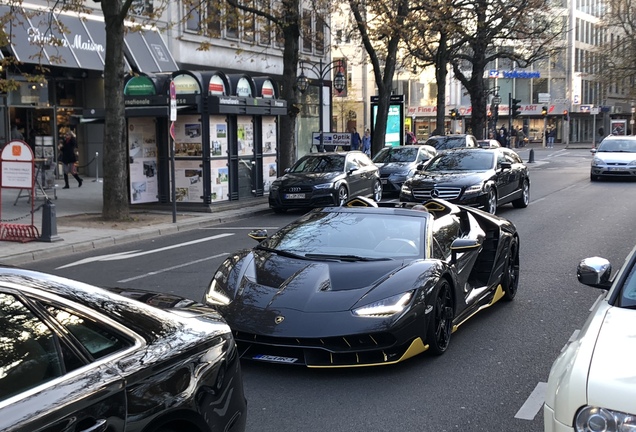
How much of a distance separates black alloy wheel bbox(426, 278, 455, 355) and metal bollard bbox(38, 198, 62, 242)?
30.6 ft

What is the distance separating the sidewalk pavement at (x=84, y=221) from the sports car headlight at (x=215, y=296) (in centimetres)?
652

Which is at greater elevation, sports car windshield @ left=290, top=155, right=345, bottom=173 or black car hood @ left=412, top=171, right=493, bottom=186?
sports car windshield @ left=290, top=155, right=345, bottom=173

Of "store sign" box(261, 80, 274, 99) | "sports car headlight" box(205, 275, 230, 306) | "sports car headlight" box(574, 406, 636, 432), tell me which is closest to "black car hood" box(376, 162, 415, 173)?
"store sign" box(261, 80, 274, 99)

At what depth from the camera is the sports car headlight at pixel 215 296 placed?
6.11 meters

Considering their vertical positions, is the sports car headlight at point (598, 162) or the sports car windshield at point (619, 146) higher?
the sports car windshield at point (619, 146)

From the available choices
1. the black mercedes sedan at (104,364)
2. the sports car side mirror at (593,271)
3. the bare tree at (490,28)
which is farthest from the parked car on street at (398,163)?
the black mercedes sedan at (104,364)

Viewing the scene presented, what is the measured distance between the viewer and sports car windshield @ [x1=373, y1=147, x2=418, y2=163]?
24.4 metres

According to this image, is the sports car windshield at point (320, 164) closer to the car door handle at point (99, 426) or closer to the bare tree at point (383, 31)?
the bare tree at point (383, 31)

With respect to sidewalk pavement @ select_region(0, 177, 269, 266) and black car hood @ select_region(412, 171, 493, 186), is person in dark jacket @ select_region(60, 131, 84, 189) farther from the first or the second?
Answer: black car hood @ select_region(412, 171, 493, 186)

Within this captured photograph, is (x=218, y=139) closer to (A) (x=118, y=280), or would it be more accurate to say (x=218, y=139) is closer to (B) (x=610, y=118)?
(A) (x=118, y=280)

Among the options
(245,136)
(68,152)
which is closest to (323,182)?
(245,136)

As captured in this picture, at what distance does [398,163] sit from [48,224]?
13171 mm

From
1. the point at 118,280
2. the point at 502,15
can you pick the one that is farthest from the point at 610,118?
the point at 118,280

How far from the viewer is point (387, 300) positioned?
19.1 ft
